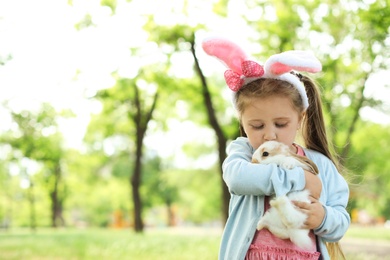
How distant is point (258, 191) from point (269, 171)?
84mm

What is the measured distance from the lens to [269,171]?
199 cm

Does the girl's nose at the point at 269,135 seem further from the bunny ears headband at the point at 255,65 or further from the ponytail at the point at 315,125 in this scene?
the ponytail at the point at 315,125

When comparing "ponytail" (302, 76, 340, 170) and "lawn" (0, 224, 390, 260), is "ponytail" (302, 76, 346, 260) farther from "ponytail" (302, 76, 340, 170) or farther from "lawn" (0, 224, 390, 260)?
"lawn" (0, 224, 390, 260)

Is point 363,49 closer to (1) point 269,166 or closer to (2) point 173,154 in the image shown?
(1) point 269,166

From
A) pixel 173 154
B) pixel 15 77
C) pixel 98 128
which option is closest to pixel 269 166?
pixel 15 77

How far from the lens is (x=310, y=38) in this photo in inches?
421

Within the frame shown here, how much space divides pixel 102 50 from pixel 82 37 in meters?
0.88

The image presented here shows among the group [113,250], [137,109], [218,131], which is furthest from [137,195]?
[113,250]

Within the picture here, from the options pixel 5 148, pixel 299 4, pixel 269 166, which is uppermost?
pixel 299 4

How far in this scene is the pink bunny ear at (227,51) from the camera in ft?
7.28

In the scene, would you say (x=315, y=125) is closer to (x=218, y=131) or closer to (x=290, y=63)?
(x=290, y=63)

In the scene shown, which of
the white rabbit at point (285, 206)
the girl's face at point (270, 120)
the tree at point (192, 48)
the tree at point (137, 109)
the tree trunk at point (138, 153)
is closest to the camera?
the white rabbit at point (285, 206)

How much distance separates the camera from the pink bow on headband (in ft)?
7.10

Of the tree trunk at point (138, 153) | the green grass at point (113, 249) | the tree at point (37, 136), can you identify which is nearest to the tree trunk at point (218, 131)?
the green grass at point (113, 249)
